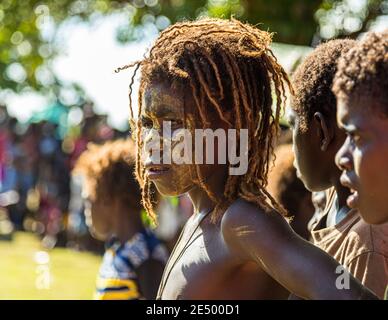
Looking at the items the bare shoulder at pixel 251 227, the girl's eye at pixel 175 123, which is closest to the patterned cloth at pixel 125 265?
the girl's eye at pixel 175 123

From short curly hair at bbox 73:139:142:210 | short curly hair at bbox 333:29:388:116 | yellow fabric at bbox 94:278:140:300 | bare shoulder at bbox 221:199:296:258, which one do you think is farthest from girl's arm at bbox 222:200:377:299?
short curly hair at bbox 73:139:142:210

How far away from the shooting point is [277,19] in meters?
8.16

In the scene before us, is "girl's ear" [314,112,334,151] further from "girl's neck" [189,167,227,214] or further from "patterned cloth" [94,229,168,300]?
"patterned cloth" [94,229,168,300]

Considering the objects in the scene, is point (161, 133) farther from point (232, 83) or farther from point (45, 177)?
point (45, 177)

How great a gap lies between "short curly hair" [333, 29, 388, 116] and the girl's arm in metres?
0.41

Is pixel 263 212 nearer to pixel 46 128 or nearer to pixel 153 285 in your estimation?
pixel 153 285

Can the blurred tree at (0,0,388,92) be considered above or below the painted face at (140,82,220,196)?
below

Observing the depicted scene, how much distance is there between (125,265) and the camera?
4.38 meters

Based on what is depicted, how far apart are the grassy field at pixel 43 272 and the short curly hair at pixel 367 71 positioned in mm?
7543

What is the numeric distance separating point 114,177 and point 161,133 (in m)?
2.43

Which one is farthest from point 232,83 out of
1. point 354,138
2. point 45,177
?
point 45,177

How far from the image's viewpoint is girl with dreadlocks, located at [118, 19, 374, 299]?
2.32 metres
